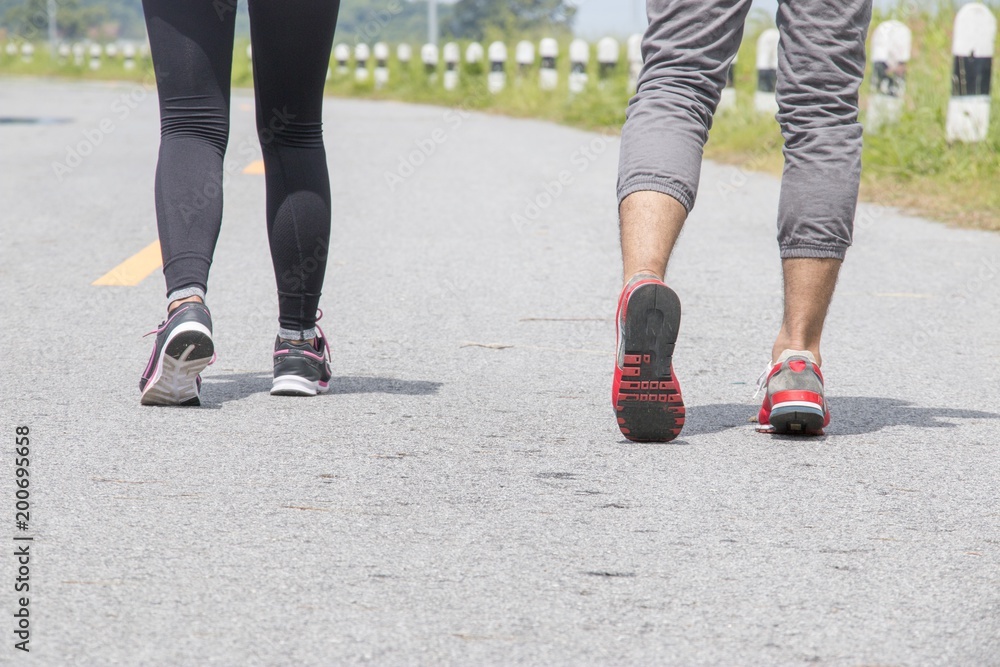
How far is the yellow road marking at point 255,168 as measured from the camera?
887 centimetres

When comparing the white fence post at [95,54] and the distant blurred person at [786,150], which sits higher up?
the distant blurred person at [786,150]

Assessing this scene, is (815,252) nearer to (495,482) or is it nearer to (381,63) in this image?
(495,482)

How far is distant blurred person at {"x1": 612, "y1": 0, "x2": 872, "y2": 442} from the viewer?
2674mm

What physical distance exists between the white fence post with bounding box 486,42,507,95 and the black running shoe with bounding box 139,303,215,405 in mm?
17904

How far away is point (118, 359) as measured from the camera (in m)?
3.41

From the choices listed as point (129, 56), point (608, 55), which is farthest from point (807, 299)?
point (129, 56)

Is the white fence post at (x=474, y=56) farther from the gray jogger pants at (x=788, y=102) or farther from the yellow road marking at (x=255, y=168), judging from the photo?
the gray jogger pants at (x=788, y=102)

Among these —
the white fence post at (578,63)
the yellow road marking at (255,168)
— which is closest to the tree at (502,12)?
the white fence post at (578,63)

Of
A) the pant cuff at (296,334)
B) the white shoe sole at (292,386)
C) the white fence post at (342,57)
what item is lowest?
the white fence post at (342,57)

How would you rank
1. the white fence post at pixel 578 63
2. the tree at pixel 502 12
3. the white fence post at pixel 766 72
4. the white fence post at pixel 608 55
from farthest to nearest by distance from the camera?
the tree at pixel 502 12
the white fence post at pixel 578 63
the white fence post at pixel 608 55
the white fence post at pixel 766 72

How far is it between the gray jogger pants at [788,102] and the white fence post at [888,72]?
6.28 m

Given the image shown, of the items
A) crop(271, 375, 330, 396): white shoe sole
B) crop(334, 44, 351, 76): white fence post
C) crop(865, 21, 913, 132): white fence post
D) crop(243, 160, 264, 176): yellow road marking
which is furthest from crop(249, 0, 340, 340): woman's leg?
crop(334, 44, 351, 76): white fence post

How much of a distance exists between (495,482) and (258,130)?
1133mm

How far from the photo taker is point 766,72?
37.7ft
